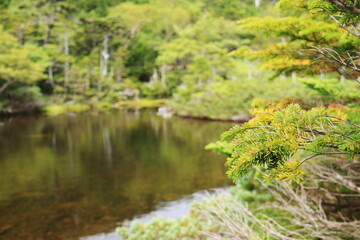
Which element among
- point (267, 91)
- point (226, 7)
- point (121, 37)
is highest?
point (226, 7)

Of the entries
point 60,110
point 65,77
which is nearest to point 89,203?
point 60,110

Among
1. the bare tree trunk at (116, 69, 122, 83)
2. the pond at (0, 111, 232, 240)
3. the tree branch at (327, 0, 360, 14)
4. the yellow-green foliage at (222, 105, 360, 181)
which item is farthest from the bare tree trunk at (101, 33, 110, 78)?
the tree branch at (327, 0, 360, 14)

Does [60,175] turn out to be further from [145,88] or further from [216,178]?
[145,88]

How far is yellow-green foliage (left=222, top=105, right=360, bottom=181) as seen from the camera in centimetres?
95

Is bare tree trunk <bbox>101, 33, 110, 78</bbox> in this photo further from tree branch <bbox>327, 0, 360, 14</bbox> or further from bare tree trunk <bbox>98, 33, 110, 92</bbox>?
tree branch <bbox>327, 0, 360, 14</bbox>

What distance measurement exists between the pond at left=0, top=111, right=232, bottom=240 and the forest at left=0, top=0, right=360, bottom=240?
2.64 ft

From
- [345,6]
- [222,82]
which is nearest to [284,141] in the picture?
[345,6]

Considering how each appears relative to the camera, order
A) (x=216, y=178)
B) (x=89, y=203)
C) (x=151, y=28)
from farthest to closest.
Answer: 1. (x=151, y=28)
2. (x=216, y=178)
3. (x=89, y=203)

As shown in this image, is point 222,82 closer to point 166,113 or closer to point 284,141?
point 166,113

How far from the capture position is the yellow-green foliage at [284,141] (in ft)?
3.10

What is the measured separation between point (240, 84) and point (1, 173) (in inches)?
421

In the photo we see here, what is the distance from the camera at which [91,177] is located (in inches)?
244

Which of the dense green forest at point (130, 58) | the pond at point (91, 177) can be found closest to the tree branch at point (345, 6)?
the pond at point (91, 177)

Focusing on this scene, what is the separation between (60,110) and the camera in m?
19.8
